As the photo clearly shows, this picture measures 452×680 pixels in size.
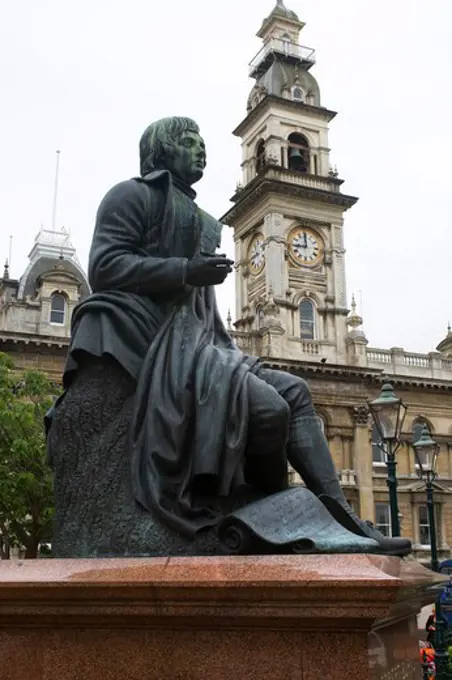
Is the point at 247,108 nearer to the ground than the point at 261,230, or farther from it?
farther from it

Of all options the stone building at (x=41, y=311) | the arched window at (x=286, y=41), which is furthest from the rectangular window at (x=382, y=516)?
the arched window at (x=286, y=41)

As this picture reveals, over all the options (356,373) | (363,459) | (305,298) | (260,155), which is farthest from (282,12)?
(363,459)

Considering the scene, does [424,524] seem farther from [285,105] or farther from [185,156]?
[185,156]

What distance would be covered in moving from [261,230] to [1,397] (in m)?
23.7

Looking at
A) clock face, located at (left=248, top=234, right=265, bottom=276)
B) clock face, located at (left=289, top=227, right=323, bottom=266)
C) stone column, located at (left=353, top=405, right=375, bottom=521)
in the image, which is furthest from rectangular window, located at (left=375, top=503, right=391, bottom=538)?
clock face, located at (left=248, top=234, right=265, bottom=276)

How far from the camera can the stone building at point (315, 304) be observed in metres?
36.2

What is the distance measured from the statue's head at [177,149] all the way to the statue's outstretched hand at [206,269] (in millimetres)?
698

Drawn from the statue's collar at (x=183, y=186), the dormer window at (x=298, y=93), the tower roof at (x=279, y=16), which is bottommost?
the statue's collar at (x=183, y=186)

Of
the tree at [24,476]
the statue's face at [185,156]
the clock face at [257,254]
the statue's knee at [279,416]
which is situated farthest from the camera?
the clock face at [257,254]

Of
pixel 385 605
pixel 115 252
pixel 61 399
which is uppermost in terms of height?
pixel 115 252

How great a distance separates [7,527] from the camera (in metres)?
18.7

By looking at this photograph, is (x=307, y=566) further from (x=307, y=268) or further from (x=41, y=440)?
(x=307, y=268)

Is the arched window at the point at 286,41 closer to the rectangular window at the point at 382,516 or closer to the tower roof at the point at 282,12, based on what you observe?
the tower roof at the point at 282,12

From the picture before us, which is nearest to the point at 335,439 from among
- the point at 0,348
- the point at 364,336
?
the point at 364,336
